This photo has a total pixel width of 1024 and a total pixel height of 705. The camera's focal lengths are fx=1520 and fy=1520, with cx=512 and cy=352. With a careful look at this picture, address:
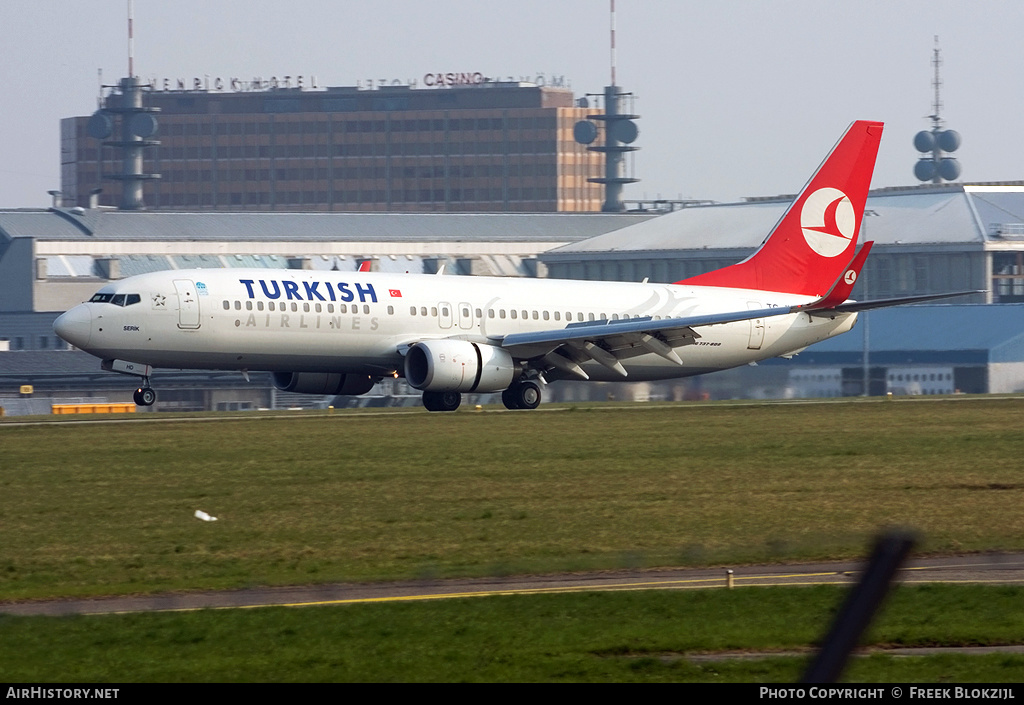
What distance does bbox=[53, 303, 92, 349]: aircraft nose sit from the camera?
40750 mm

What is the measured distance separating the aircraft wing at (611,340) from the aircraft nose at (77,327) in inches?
468

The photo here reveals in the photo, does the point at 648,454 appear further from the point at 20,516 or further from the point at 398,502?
the point at 20,516

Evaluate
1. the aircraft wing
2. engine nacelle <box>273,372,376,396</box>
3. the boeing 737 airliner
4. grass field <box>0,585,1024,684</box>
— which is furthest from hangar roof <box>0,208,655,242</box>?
grass field <box>0,585,1024,684</box>

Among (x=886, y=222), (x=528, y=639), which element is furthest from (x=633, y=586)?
(x=886, y=222)

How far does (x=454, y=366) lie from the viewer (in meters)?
43.0

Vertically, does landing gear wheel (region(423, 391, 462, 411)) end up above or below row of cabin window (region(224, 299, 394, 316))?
below

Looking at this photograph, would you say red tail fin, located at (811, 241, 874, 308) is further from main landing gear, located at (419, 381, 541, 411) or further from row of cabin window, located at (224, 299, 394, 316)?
row of cabin window, located at (224, 299, 394, 316)

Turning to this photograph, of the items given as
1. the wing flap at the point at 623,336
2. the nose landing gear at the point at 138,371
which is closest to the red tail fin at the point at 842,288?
the wing flap at the point at 623,336

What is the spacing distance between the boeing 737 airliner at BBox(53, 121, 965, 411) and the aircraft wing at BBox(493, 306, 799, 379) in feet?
0.18

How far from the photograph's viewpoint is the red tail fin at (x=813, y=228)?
169 feet

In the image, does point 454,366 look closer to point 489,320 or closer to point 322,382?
point 489,320

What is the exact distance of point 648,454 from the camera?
31.1m

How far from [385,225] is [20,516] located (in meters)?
115

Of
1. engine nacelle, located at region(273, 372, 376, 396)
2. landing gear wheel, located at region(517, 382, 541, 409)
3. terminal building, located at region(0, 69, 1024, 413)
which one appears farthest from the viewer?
terminal building, located at region(0, 69, 1024, 413)
